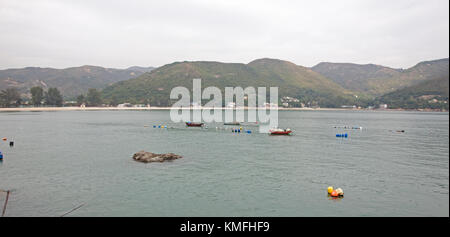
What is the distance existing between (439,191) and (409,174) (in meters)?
9.01

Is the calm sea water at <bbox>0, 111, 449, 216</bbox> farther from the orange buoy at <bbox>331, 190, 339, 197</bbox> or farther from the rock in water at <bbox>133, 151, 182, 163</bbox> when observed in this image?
the rock in water at <bbox>133, 151, 182, 163</bbox>

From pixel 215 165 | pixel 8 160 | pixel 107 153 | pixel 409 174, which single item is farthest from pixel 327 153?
pixel 8 160

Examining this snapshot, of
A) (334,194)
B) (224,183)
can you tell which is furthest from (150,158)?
(334,194)

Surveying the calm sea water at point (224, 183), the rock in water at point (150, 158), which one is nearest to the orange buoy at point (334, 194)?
the calm sea water at point (224, 183)

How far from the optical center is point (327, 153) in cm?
6138

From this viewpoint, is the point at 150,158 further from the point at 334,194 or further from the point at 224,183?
the point at 334,194

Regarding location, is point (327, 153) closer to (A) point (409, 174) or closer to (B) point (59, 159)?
(A) point (409, 174)

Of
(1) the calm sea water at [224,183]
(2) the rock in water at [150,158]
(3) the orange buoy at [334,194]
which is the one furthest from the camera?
(2) the rock in water at [150,158]

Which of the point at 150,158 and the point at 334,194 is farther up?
the point at 150,158

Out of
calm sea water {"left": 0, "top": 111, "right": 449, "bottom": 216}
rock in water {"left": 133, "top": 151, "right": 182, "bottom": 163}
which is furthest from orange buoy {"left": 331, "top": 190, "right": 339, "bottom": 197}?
rock in water {"left": 133, "top": 151, "right": 182, "bottom": 163}

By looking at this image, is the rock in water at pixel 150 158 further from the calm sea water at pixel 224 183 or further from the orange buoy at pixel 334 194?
the orange buoy at pixel 334 194

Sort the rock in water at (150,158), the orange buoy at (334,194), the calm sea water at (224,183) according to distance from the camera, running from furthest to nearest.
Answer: the rock in water at (150,158)
the orange buoy at (334,194)
the calm sea water at (224,183)

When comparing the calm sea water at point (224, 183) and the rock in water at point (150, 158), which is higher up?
the rock in water at point (150, 158)
